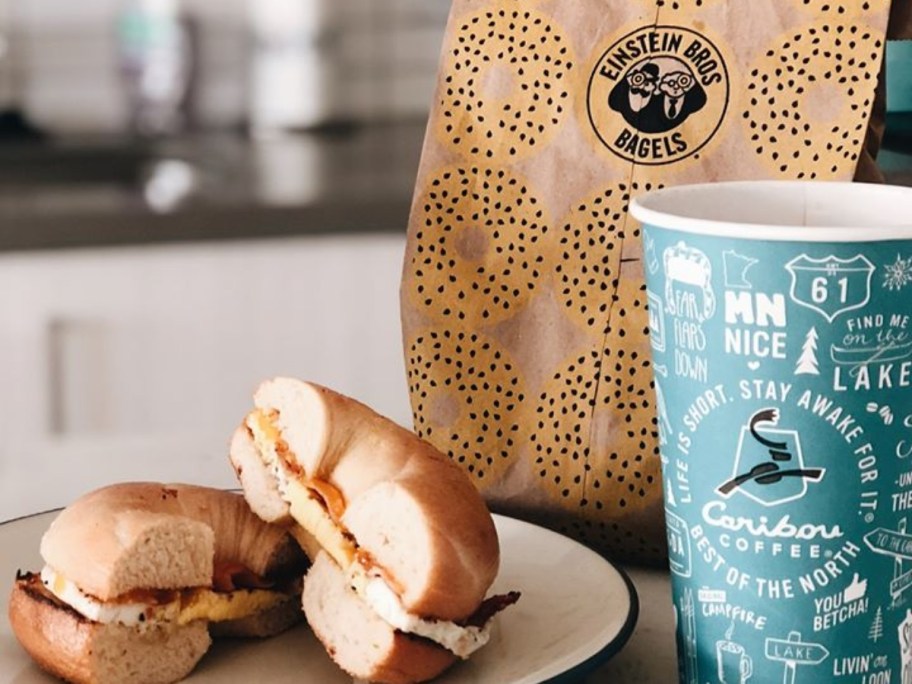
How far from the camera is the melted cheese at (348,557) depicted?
59cm

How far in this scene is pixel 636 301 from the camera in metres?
0.74

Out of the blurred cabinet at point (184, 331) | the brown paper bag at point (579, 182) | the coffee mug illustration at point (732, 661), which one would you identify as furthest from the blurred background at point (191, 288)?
the coffee mug illustration at point (732, 661)

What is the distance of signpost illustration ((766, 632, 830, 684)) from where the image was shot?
52cm

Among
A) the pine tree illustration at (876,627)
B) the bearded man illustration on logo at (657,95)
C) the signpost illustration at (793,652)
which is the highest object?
the bearded man illustration on logo at (657,95)

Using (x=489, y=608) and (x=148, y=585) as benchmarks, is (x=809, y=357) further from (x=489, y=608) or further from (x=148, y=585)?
(x=148, y=585)

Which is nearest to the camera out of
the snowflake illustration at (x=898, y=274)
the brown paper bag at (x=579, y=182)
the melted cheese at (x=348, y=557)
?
the snowflake illustration at (x=898, y=274)

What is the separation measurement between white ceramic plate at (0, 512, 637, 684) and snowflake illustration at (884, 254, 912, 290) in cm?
21

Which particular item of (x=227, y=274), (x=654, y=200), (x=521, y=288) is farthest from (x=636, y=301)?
(x=227, y=274)

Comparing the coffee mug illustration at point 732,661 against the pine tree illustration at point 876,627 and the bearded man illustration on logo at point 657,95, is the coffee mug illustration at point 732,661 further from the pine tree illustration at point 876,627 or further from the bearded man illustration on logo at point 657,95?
the bearded man illustration on logo at point 657,95

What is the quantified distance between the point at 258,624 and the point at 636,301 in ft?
0.85

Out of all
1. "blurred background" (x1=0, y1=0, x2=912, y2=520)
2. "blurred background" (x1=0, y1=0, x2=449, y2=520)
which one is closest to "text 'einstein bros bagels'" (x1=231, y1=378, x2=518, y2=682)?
"blurred background" (x1=0, y1=0, x2=912, y2=520)

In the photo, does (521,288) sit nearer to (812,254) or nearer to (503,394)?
(503,394)

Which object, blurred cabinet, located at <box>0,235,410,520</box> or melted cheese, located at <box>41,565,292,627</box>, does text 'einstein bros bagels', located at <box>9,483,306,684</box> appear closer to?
melted cheese, located at <box>41,565,292,627</box>

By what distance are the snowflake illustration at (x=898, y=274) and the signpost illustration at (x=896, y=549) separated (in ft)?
0.30
